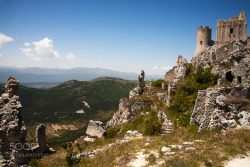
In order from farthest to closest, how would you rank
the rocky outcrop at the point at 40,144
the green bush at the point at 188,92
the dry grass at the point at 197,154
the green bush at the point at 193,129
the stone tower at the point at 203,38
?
the stone tower at the point at 203,38
the green bush at the point at 188,92
the green bush at the point at 193,129
the rocky outcrop at the point at 40,144
the dry grass at the point at 197,154

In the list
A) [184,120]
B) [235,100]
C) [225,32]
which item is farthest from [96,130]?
[225,32]

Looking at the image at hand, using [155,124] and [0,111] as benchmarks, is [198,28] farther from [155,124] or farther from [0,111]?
[0,111]

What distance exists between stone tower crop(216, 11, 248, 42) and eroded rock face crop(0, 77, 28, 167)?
38423 mm

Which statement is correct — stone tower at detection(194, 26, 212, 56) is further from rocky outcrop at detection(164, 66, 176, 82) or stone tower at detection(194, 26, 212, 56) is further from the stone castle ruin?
rocky outcrop at detection(164, 66, 176, 82)

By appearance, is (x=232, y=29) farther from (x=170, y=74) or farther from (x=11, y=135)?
(x=11, y=135)

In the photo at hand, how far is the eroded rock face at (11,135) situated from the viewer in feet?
33.8

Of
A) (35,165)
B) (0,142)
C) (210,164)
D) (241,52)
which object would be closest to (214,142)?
(210,164)

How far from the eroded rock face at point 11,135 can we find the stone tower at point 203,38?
35.6 meters

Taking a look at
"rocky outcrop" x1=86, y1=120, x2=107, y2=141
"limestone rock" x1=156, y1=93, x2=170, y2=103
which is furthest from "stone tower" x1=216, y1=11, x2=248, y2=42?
"rocky outcrop" x1=86, y1=120, x2=107, y2=141

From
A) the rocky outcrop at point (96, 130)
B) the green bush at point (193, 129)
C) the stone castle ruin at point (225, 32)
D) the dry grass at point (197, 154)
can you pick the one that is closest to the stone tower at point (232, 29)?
the stone castle ruin at point (225, 32)

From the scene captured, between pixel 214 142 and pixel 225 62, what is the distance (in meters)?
18.6

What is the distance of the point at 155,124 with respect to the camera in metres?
18.8

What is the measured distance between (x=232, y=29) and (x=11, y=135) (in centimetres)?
4049

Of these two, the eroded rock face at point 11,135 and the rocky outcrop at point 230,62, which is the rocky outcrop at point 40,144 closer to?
the eroded rock face at point 11,135
